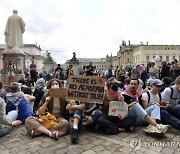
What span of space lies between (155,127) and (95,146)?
1333mm

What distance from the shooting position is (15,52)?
535 inches

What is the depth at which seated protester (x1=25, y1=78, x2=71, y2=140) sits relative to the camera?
4929 millimetres

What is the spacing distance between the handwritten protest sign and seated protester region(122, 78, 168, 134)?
79 centimetres

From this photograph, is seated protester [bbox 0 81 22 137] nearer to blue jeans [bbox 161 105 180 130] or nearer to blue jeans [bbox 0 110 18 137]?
blue jeans [bbox 0 110 18 137]

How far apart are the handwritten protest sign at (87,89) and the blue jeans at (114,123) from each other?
1.47ft

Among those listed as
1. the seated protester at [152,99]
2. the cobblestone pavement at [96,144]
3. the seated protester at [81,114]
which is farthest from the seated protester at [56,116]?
the seated protester at [152,99]

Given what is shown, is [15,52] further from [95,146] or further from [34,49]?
[34,49]

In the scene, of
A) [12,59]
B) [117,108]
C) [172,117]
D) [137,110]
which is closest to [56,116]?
[117,108]

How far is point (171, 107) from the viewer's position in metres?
5.54

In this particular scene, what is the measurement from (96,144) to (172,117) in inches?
74.6

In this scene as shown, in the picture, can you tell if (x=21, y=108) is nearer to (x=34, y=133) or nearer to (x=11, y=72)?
(x=34, y=133)

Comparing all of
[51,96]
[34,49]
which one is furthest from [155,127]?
[34,49]

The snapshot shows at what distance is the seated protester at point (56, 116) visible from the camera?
493 cm

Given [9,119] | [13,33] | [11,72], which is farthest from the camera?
[13,33]
